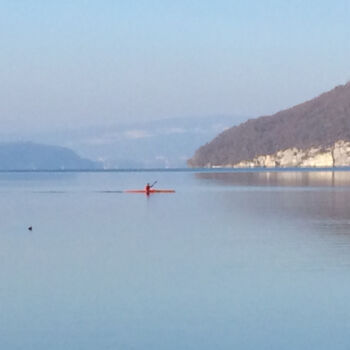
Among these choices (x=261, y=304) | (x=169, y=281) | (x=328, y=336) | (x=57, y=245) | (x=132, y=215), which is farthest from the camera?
(x=132, y=215)

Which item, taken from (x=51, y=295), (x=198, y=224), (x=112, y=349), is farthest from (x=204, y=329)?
(x=198, y=224)

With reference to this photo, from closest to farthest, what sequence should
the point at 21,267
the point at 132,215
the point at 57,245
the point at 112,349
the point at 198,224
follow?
the point at 112,349 < the point at 21,267 < the point at 57,245 < the point at 198,224 < the point at 132,215

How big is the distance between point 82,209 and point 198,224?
20446 millimetres

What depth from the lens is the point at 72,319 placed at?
68.4 ft

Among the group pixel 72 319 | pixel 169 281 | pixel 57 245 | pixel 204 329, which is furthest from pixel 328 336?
pixel 57 245

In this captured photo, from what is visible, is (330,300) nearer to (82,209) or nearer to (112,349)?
(112,349)

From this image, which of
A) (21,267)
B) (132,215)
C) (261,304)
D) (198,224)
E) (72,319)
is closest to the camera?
(72,319)

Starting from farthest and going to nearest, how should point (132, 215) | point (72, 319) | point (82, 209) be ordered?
point (82, 209), point (132, 215), point (72, 319)

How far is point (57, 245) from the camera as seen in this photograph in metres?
38.5

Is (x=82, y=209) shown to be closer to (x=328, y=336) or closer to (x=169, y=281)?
(x=169, y=281)

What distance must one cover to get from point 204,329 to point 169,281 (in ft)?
23.1

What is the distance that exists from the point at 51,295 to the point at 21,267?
21.0 ft

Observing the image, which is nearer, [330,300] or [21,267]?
[330,300]

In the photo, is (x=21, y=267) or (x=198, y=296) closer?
(x=198, y=296)
